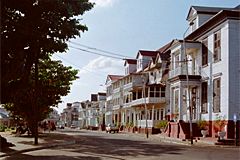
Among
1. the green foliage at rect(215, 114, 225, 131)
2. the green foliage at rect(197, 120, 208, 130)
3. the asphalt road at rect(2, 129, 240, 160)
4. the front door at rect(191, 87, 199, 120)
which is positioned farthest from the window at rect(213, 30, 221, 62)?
the asphalt road at rect(2, 129, 240, 160)

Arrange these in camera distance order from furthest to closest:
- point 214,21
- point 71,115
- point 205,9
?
point 71,115, point 205,9, point 214,21

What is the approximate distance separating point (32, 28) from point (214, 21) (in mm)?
20202

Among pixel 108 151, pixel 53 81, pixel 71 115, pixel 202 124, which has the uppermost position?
pixel 53 81

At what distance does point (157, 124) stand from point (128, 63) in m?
28.1

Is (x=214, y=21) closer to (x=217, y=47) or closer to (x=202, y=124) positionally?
(x=217, y=47)

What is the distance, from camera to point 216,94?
123 ft

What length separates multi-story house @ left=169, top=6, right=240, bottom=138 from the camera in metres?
35.2

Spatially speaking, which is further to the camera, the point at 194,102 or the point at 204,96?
the point at 194,102

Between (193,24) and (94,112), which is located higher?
(193,24)

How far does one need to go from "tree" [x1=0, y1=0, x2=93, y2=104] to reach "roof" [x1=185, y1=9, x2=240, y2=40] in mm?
15802

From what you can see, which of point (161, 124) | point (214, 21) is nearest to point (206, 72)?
point (214, 21)

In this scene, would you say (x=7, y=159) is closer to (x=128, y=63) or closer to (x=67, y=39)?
(x=67, y=39)

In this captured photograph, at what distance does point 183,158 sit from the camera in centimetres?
2047

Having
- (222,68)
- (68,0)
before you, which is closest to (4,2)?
(68,0)
